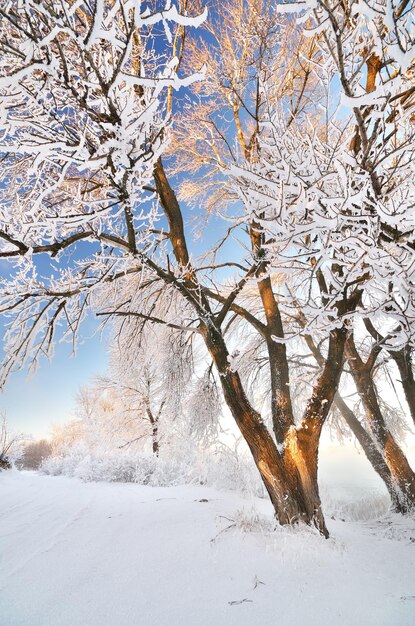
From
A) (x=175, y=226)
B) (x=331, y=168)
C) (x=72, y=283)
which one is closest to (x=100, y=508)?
(x=72, y=283)

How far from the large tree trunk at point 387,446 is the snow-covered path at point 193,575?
2.16m

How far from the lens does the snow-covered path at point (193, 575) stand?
66.6 inches

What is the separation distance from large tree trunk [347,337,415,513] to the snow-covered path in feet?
7.08

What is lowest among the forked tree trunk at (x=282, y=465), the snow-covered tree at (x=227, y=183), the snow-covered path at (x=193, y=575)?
the snow-covered path at (x=193, y=575)

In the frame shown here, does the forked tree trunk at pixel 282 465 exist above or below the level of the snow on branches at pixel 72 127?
below

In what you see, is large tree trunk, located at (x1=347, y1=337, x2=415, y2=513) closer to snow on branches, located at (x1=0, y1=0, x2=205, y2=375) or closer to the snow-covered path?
the snow-covered path

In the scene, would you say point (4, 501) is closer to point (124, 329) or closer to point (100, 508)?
point (100, 508)

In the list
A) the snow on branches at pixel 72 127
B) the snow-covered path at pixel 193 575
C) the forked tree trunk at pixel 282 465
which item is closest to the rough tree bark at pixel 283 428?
the forked tree trunk at pixel 282 465

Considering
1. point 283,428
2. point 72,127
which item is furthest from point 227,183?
point 283,428

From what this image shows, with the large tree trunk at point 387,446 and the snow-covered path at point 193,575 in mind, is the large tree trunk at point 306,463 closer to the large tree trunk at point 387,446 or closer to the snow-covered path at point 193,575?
the snow-covered path at point 193,575

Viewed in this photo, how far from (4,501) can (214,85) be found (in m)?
7.48

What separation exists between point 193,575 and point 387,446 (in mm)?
4903

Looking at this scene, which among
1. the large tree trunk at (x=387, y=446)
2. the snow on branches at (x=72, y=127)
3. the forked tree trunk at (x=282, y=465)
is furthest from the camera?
the large tree trunk at (x=387, y=446)

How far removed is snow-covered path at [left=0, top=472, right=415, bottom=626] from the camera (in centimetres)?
169
